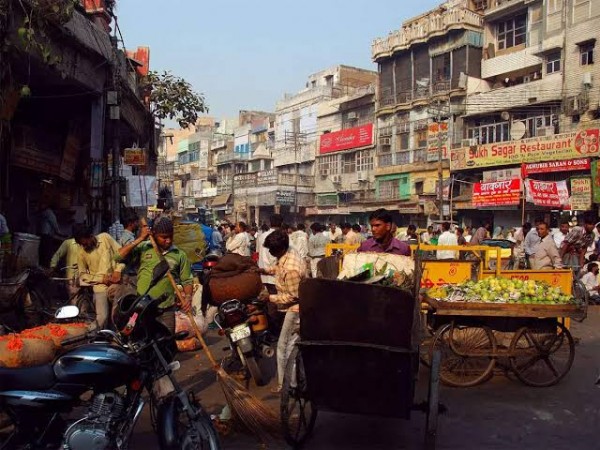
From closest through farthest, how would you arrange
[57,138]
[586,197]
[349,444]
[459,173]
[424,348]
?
[349,444] → [424,348] → [57,138] → [586,197] → [459,173]

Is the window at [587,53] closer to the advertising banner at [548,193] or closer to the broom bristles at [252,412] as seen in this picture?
the advertising banner at [548,193]

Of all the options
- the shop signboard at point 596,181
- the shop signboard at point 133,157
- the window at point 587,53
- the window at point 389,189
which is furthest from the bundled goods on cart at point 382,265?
the window at point 389,189

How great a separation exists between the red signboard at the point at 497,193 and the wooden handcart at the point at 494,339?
79.2ft

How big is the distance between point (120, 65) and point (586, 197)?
71.0 ft

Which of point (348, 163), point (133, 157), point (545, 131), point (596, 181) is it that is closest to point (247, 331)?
point (133, 157)

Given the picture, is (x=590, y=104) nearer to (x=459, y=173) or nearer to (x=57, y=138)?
(x=459, y=173)

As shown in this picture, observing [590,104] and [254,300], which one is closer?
[254,300]

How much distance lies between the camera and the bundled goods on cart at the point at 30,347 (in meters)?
4.28

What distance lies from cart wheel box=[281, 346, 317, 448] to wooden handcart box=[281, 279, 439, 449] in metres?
0.10

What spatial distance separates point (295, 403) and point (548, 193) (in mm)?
24471

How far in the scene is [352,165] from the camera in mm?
46031

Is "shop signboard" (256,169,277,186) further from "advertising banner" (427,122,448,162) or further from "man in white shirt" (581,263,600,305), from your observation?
"man in white shirt" (581,263,600,305)

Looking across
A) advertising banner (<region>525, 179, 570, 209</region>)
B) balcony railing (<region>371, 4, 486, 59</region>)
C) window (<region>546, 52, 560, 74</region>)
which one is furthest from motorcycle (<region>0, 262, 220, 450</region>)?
balcony railing (<region>371, 4, 486, 59</region>)

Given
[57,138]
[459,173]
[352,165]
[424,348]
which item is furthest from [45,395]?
[352,165]
